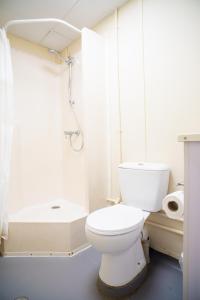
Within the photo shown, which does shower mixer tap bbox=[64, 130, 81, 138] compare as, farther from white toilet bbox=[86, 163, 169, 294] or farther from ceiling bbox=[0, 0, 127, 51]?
ceiling bbox=[0, 0, 127, 51]

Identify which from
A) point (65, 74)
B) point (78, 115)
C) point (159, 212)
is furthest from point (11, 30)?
point (159, 212)

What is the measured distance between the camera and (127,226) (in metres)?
1.10

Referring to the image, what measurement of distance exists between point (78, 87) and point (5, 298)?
1.97 metres

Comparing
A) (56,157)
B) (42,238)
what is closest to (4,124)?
(56,157)

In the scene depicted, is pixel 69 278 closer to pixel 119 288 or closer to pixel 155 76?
pixel 119 288

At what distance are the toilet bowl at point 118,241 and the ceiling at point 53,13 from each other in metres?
1.81

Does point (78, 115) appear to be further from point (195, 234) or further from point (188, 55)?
point (195, 234)

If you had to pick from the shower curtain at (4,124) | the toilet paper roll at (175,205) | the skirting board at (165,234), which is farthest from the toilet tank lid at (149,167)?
A: the shower curtain at (4,124)

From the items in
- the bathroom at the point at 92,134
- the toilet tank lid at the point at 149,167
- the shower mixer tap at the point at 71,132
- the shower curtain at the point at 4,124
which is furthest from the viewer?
the shower mixer tap at the point at 71,132

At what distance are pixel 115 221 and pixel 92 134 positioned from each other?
2.93 feet

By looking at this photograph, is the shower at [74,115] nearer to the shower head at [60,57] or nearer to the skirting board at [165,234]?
the shower head at [60,57]

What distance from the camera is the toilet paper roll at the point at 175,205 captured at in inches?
44.3

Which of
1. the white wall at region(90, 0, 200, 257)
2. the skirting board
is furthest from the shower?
the skirting board

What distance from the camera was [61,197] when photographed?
2.37 meters
